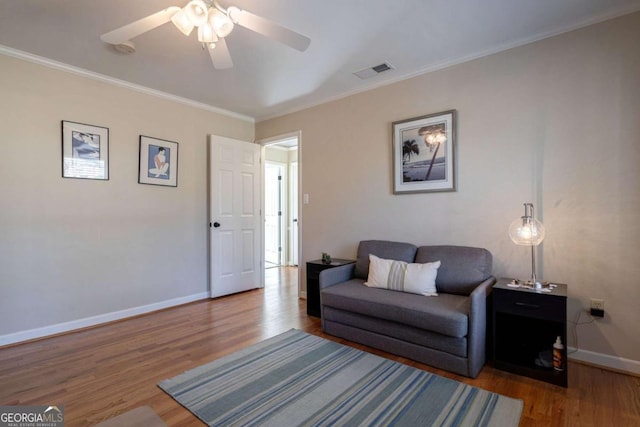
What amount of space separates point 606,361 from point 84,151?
473cm

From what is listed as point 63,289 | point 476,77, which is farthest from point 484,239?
point 63,289

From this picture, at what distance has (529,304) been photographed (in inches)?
81.1

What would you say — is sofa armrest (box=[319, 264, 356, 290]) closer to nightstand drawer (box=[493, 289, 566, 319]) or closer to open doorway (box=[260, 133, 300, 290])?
nightstand drawer (box=[493, 289, 566, 319])

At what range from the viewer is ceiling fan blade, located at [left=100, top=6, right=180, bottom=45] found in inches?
69.3

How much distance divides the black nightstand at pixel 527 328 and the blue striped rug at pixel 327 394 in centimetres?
39

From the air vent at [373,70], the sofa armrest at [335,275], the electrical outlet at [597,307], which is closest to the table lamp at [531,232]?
the electrical outlet at [597,307]

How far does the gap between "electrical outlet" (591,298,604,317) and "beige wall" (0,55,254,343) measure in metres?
3.95

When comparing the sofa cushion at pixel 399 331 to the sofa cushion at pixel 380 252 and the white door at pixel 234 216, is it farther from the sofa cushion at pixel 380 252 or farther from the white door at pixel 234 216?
the white door at pixel 234 216

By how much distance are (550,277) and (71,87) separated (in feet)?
14.9

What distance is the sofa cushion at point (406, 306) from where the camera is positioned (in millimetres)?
2100

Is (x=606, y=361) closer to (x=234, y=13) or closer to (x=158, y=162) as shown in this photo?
(x=234, y=13)

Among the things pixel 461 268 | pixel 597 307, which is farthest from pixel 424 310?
pixel 597 307

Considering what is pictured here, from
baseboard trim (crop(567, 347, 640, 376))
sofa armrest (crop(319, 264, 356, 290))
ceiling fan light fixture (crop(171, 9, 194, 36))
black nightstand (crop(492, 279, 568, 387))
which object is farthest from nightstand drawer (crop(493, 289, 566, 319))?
ceiling fan light fixture (crop(171, 9, 194, 36))

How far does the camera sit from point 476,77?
8.95 ft
